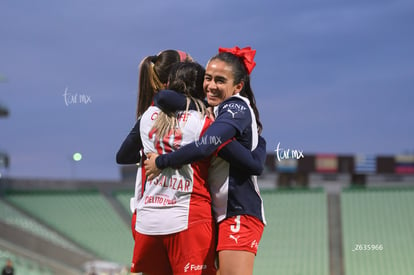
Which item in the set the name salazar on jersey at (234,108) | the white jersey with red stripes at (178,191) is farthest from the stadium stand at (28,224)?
the name salazar on jersey at (234,108)

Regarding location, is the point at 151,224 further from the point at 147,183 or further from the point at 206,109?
the point at 206,109

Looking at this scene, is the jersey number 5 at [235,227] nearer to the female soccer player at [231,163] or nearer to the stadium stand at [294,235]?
the female soccer player at [231,163]

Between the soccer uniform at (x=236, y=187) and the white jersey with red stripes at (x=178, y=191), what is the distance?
7 centimetres

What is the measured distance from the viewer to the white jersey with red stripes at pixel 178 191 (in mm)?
2994

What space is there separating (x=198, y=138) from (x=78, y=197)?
19235 mm

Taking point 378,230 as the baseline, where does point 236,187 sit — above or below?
above

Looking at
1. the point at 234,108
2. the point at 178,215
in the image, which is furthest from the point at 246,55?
the point at 178,215

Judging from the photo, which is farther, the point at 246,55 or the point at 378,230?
the point at 378,230

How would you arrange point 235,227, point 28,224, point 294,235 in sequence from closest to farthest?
point 235,227 → point 294,235 → point 28,224

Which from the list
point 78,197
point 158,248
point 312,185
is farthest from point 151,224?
point 312,185

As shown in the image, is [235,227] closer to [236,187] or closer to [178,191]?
[236,187]

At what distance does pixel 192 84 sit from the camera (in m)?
3.16

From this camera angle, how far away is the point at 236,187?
10.3 feet

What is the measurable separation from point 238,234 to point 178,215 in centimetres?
33
